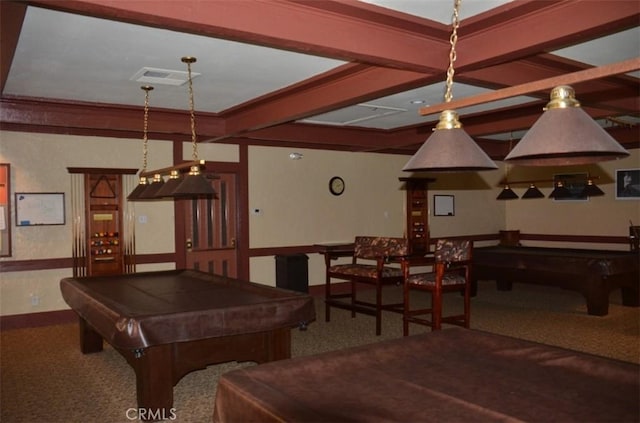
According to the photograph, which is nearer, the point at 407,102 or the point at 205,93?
the point at 205,93

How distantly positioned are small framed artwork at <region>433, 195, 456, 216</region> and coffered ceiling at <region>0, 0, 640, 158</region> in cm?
297

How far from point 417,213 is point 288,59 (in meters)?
6.12

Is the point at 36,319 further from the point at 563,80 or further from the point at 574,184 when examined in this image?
the point at 574,184

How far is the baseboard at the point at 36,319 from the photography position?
248 inches

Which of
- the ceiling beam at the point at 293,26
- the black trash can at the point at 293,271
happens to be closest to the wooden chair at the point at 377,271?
the black trash can at the point at 293,271

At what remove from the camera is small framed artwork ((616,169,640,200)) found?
921cm

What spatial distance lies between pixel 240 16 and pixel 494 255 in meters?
5.90

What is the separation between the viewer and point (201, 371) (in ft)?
15.3

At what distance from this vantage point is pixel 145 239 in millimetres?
7207

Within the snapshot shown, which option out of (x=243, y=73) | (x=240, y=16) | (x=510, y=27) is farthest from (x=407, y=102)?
(x=240, y=16)

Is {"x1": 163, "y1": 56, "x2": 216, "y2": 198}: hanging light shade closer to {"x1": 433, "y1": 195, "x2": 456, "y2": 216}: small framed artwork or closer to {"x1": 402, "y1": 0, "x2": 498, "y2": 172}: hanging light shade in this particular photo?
{"x1": 402, "y1": 0, "x2": 498, "y2": 172}: hanging light shade

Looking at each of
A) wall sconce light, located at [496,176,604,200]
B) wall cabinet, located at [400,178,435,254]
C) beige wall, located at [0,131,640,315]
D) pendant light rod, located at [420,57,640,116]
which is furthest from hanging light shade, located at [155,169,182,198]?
wall sconce light, located at [496,176,604,200]

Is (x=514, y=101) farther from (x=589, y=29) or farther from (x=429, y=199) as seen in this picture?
(x=429, y=199)

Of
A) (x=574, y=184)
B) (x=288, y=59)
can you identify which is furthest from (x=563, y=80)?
(x=574, y=184)
